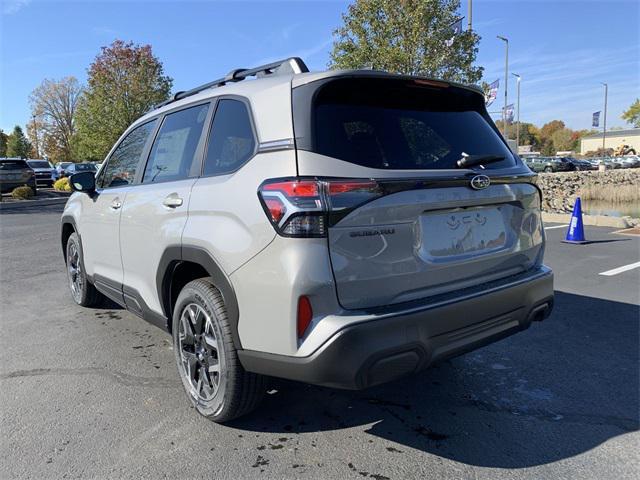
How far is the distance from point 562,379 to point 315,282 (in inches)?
87.3

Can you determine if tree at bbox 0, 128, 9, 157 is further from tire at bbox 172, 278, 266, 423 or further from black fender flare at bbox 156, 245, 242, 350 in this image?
tire at bbox 172, 278, 266, 423

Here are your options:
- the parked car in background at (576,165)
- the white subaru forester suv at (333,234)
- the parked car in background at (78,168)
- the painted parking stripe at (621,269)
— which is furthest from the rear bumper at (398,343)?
the parked car in background at (576,165)

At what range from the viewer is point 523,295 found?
285cm

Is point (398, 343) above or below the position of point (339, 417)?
above

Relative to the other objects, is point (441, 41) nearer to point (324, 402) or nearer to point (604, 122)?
point (324, 402)

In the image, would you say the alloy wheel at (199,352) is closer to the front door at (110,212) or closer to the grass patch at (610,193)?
the front door at (110,212)

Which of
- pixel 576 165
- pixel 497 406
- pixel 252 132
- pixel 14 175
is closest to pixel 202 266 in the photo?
pixel 252 132

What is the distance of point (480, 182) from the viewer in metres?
2.70

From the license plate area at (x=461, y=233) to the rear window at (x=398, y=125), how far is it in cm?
27

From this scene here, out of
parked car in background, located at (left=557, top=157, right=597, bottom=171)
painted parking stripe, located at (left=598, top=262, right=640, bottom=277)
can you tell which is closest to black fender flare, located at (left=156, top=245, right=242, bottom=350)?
painted parking stripe, located at (left=598, top=262, right=640, bottom=277)

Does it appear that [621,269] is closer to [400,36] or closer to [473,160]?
[473,160]

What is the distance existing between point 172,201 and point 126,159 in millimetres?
1357

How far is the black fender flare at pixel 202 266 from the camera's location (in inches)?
101

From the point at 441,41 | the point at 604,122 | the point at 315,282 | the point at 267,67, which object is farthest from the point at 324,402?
the point at 604,122
